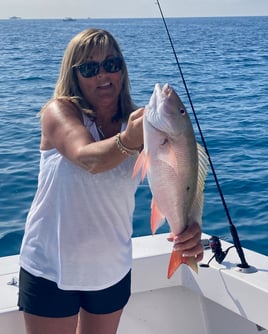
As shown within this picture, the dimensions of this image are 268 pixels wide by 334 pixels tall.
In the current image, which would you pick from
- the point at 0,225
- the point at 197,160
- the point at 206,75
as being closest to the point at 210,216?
the point at 0,225

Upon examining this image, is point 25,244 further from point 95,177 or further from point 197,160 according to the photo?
point 197,160

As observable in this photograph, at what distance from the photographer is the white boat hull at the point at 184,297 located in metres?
3.36

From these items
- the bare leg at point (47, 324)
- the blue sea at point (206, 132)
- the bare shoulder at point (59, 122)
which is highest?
the bare shoulder at point (59, 122)

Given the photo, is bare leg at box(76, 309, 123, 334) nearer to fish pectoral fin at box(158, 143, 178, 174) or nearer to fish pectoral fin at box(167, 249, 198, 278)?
fish pectoral fin at box(167, 249, 198, 278)

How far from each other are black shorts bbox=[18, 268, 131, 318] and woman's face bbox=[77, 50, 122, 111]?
2.61 feet

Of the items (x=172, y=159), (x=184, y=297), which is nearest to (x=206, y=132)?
(x=184, y=297)

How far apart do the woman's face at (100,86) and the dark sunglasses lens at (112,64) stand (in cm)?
1

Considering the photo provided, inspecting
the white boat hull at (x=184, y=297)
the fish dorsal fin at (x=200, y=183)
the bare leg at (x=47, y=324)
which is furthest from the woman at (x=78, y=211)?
the white boat hull at (x=184, y=297)

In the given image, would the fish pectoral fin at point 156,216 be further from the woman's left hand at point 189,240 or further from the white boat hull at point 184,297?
the white boat hull at point 184,297

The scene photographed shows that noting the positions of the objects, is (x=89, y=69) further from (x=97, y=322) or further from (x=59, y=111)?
(x=97, y=322)

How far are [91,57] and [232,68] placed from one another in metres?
20.8

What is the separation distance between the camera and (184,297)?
3.84 m

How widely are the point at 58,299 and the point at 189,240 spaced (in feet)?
2.25

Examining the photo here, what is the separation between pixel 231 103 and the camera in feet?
49.5
